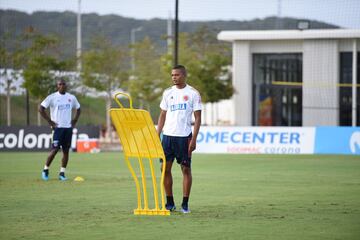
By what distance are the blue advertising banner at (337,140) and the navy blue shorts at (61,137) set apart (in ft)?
46.1

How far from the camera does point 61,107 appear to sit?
19.7m

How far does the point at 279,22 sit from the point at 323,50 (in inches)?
109

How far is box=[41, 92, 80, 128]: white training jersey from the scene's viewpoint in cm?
1966

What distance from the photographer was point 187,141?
12.8 m

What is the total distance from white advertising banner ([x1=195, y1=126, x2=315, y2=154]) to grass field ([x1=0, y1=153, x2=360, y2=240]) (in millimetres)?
7376

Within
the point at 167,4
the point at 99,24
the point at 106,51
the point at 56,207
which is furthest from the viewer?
the point at 99,24

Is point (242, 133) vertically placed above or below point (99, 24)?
below

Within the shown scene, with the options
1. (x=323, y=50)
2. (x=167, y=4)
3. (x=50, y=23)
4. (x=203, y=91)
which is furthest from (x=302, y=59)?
(x=50, y=23)

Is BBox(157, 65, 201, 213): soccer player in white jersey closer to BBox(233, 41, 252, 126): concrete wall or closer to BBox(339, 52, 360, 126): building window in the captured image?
BBox(339, 52, 360, 126): building window

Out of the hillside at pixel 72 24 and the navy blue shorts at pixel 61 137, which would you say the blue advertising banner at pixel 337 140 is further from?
the navy blue shorts at pixel 61 137

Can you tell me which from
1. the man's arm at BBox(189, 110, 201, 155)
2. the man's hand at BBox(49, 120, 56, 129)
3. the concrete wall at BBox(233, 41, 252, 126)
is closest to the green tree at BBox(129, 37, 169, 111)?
the concrete wall at BBox(233, 41, 252, 126)

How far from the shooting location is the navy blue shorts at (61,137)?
19719 mm

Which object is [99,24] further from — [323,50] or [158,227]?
[158,227]

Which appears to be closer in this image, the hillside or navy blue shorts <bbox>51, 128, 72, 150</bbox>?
Result: navy blue shorts <bbox>51, 128, 72, 150</bbox>
